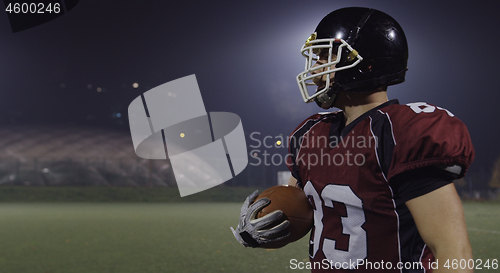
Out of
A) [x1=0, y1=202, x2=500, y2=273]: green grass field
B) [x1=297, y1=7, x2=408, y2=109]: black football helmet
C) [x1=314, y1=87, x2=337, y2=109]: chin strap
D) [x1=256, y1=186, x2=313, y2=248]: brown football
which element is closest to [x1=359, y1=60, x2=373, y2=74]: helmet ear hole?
[x1=297, y1=7, x2=408, y2=109]: black football helmet

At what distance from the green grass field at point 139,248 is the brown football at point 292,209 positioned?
6.18ft

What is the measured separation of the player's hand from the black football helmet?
15.3 inches

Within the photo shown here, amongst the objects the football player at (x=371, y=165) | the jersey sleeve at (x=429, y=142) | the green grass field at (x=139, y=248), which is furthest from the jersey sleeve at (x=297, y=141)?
the green grass field at (x=139, y=248)

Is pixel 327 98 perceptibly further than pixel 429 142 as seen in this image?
Yes

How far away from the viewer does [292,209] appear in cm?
114

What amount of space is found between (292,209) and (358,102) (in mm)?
381

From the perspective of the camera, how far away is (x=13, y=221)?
222 inches

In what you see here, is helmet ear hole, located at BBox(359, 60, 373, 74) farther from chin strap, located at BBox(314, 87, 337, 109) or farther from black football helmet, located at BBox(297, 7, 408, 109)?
chin strap, located at BBox(314, 87, 337, 109)

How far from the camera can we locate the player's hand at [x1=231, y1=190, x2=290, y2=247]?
109 centimetres

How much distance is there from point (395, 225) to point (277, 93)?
13.1m

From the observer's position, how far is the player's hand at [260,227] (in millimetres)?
1089

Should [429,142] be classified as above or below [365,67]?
below

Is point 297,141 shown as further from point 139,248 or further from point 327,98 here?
point 139,248

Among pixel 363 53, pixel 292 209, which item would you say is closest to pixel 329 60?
pixel 363 53
